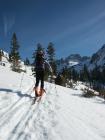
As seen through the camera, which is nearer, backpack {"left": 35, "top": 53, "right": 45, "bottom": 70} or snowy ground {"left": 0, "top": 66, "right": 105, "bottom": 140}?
snowy ground {"left": 0, "top": 66, "right": 105, "bottom": 140}

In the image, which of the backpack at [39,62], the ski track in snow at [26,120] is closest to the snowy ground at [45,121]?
the ski track in snow at [26,120]

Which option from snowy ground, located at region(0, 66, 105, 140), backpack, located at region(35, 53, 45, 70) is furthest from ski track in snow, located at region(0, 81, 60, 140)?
backpack, located at region(35, 53, 45, 70)

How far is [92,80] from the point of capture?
13838 centimetres

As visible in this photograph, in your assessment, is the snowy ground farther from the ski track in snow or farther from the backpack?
the backpack

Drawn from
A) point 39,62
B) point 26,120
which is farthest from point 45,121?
point 39,62

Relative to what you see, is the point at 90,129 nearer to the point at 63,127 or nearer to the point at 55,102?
the point at 63,127

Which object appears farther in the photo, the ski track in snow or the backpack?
the backpack

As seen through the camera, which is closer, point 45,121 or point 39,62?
point 45,121

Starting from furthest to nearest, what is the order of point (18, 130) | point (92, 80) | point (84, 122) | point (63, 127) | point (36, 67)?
1. point (92, 80)
2. point (36, 67)
3. point (84, 122)
4. point (63, 127)
5. point (18, 130)

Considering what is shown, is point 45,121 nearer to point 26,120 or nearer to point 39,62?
point 26,120

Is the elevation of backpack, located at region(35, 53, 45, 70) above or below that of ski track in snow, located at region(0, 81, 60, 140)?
above

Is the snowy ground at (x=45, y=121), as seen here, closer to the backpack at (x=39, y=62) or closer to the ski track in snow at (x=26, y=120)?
the ski track in snow at (x=26, y=120)

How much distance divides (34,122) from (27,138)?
5.12 ft

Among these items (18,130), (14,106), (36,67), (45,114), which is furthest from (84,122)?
(36,67)
